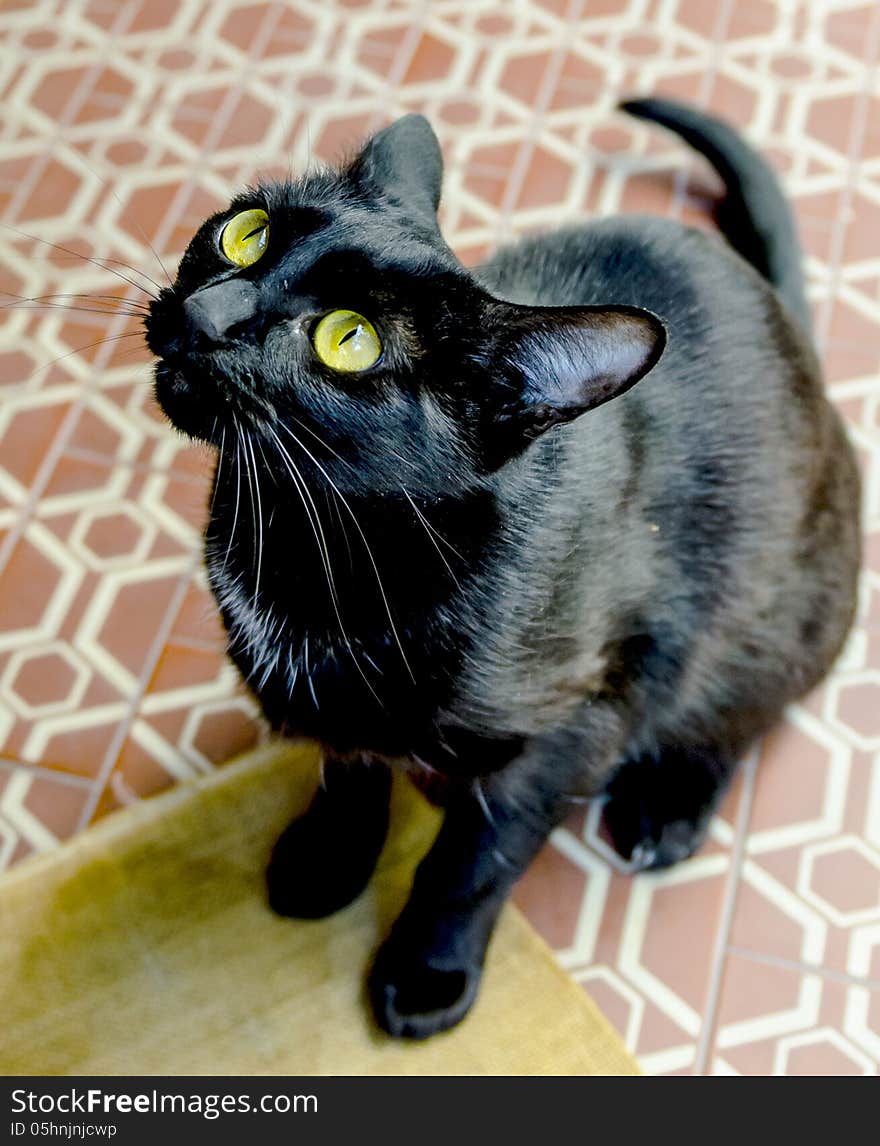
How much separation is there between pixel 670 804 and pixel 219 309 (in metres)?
0.85

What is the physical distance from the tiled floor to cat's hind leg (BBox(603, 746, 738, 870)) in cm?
5

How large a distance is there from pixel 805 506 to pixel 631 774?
0.41 metres

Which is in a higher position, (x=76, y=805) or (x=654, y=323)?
(x=654, y=323)

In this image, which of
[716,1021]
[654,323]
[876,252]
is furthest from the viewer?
[876,252]

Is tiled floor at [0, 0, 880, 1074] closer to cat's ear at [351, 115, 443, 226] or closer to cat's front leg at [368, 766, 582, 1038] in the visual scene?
cat's front leg at [368, 766, 582, 1038]

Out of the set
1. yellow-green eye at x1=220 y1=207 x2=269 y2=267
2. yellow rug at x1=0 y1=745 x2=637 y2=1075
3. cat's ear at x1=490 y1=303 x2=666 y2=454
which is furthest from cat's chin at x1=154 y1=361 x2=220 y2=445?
yellow rug at x1=0 y1=745 x2=637 y2=1075

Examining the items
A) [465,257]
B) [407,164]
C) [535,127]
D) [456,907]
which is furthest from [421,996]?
[535,127]

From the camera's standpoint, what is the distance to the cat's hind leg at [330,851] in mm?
1291

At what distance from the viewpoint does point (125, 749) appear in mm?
1427

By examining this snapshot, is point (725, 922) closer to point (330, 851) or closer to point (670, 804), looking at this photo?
point (670, 804)

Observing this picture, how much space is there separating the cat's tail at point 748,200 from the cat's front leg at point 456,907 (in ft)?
2.51

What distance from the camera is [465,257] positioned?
5.86 feet

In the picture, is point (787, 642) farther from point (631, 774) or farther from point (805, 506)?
point (631, 774)
